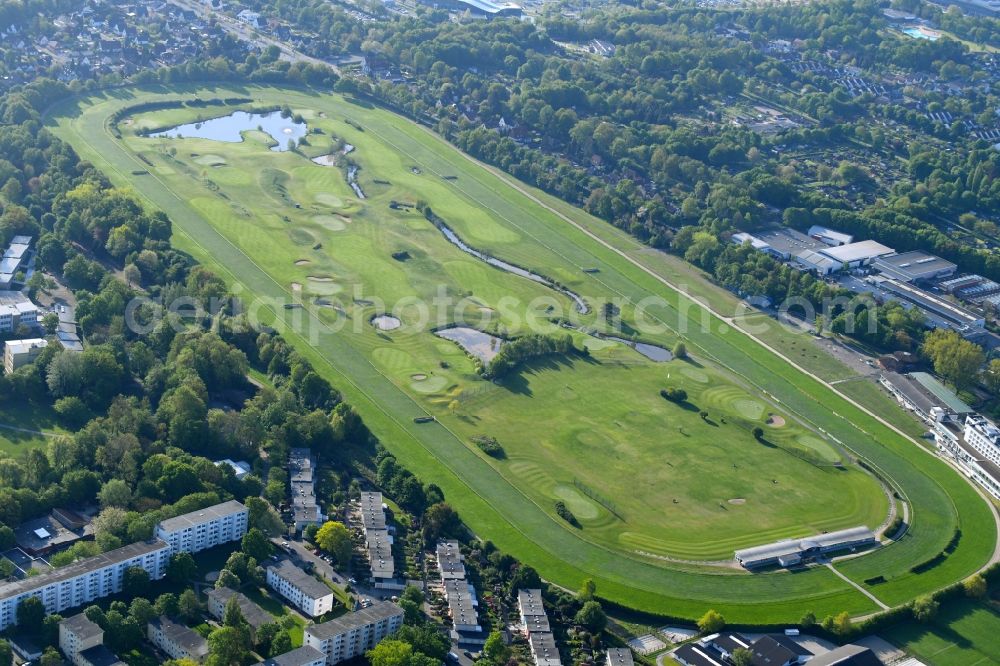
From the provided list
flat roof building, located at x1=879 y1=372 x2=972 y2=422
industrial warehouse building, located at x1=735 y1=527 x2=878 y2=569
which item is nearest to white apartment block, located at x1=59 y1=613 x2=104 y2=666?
industrial warehouse building, located at x1=735 y1=527 x2=878 y2=569

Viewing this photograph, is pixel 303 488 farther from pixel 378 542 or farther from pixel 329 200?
pixel 329 200

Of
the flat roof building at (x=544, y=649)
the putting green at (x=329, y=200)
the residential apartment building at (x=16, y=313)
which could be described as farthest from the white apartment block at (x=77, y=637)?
the putting green at (x=329, y=200)

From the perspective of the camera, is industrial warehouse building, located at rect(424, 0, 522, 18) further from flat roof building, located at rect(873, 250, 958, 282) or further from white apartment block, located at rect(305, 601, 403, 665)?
white apartment block, located at rect(305, 601, 403, 665)

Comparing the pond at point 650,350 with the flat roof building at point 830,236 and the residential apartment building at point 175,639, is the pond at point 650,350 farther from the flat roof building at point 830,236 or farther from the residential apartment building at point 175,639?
the residential apartment building at point 175,639

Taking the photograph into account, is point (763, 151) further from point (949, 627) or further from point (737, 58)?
point (949, 627)

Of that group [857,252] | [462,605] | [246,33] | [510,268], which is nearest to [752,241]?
[857,252]
